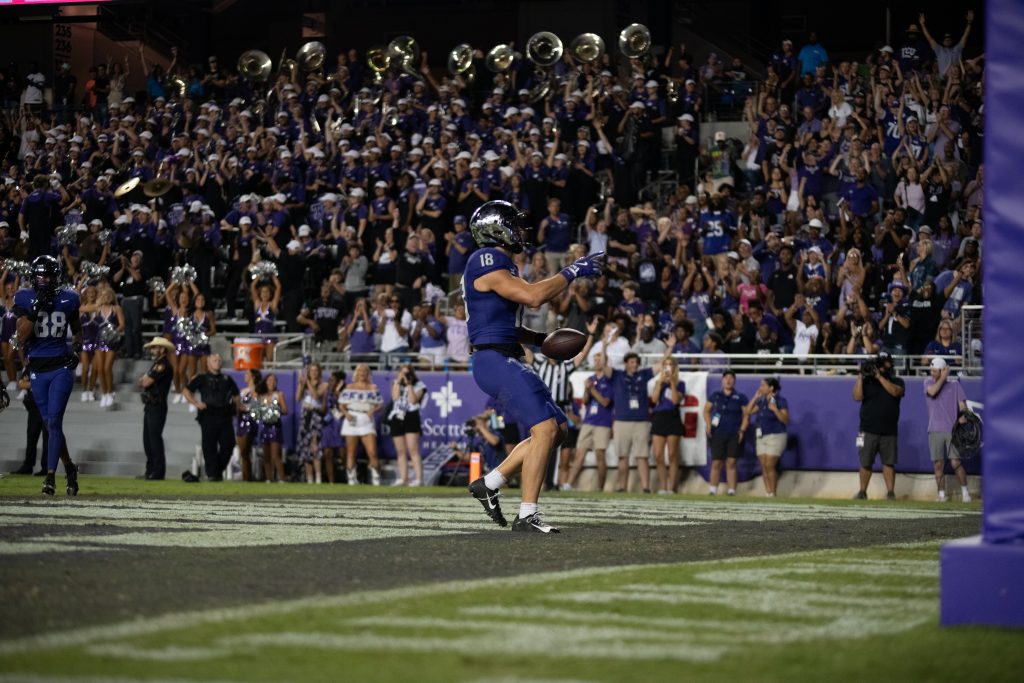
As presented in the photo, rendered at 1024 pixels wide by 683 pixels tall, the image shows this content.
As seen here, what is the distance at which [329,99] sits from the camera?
26234 mm

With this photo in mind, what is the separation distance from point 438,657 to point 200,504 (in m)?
A: 8.25

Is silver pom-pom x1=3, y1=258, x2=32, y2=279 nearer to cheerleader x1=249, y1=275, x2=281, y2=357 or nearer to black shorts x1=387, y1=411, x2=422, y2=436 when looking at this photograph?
cheerleader x1=249, y1=275, x2=281, y2=357

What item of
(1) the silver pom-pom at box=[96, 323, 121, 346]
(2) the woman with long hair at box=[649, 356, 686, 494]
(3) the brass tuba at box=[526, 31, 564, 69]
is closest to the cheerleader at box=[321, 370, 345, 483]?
(1) the silver pom-pom at box=[96, 323, 121, 346]

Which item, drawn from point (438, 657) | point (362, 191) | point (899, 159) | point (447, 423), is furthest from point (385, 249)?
point (438, 657)

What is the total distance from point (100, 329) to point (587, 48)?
9.70m

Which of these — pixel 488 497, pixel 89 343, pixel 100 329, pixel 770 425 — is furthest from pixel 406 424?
pixel 488 497

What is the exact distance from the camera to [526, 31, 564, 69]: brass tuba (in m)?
25.5

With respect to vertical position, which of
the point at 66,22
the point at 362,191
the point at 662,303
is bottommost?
the point at 662,303

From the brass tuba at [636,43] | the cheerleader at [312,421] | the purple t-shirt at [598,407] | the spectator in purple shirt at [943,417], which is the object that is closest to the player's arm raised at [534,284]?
the spectator in purple shirt at [943,417]

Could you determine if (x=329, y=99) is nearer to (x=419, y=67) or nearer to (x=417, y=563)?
(x=419, y=67)

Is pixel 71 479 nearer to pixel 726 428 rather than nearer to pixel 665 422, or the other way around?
pixel 665 422

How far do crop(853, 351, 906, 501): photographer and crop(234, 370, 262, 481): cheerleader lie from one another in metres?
8.36

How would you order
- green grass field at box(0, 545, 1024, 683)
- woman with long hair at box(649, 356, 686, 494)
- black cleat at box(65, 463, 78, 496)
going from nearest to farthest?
green grass field at box(0, 545, 1024, 683) < black cleat at box(65, 463, 78, 496) < woman with long hair at box(649, 356, 686, 494)

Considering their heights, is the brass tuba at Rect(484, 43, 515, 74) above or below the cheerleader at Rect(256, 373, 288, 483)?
above
